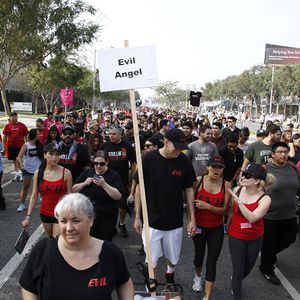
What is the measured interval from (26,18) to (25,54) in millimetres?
3146

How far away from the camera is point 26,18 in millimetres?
15352

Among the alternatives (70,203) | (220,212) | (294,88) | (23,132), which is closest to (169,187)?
(220,212)

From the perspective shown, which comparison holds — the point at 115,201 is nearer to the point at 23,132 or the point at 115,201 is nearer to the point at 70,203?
the point at 70,203

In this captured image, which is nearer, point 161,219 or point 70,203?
point 70,203

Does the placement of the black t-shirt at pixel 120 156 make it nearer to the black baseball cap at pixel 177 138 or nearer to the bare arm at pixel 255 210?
the black baseball cap at pixel 177 138

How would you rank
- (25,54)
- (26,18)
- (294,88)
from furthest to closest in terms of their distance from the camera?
(294,88) < (25,54) < (26,18)

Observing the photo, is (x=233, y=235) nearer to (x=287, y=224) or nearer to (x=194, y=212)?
(x=194, y=212)

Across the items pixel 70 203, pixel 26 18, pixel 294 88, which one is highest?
pixel 26 18

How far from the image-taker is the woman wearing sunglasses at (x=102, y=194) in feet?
13.9

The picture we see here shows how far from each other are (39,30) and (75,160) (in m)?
12.7

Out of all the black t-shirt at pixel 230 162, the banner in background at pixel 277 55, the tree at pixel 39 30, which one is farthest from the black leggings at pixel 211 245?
the banner in background at pixel 277 55

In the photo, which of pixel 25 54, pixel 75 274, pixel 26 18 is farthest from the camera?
pixel 25 54

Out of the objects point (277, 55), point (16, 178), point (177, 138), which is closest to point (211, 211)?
point (177, 138)

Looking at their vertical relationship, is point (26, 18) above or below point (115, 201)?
above
